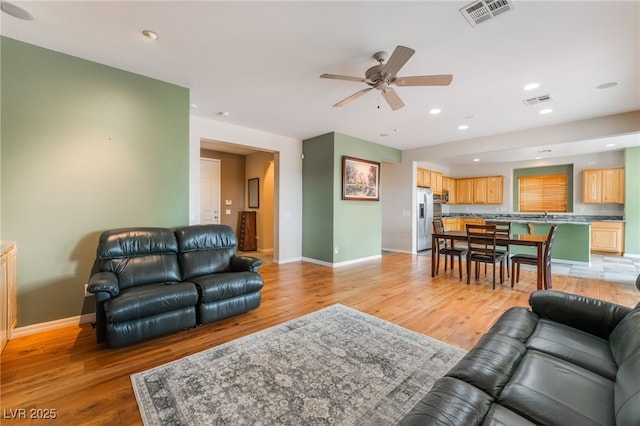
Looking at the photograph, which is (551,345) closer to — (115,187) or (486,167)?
(115,187)

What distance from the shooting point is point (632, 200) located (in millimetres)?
6469

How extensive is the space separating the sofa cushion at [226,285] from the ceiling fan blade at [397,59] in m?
2.56

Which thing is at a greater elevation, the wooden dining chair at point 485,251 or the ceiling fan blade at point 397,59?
the ceiling fan blade at point 397,59

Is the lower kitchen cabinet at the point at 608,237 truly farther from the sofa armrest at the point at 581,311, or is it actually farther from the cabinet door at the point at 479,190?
the sofa armrest at the point at 581,311

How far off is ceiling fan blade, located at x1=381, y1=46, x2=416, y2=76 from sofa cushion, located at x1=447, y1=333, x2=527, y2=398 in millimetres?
2111

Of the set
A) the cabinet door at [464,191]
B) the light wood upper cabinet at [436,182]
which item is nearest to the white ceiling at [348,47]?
the light wood upper cabinet at [436,182]

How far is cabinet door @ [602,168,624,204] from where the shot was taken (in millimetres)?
6793

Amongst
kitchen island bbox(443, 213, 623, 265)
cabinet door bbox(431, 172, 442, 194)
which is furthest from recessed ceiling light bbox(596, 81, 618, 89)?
cabinet door bbox(431, 172, 442, 194)

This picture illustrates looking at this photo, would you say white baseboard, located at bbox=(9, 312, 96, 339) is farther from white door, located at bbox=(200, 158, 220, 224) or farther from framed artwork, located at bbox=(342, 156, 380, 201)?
framed artwork, located at bbox=(342, 156, 380, 201)

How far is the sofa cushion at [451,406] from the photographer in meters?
0.96

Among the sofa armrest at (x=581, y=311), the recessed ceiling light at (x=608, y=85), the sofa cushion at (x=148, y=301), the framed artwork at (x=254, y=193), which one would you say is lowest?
the sofa cushion at (x=148, y=301)

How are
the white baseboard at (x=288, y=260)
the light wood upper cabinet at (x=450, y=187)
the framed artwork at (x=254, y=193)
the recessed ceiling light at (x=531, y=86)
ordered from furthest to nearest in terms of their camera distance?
1. the light wood upper cabinet at (x=450, y=187)
2. the framed artwork at (x=254, y=193)
3. the white baseboard at (x=288, y=260)
4. the recessed ceiling light at (x=531, y=86)

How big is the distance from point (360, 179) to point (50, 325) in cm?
528

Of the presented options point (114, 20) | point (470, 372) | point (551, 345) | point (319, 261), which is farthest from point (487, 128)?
point (114, 20)
